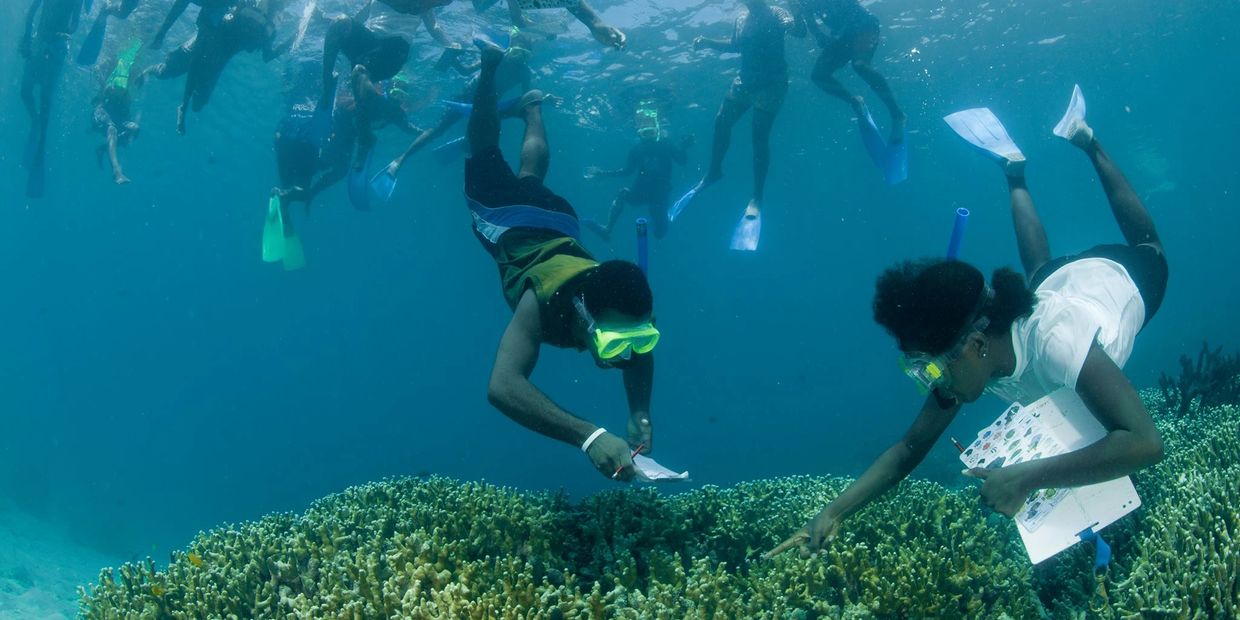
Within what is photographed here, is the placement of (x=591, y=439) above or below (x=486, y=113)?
below

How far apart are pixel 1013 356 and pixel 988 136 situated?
4300 mm

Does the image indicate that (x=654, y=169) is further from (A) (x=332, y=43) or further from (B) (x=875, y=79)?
(A) (x=332, y=43)

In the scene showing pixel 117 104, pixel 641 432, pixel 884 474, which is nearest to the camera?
pixel 884 474

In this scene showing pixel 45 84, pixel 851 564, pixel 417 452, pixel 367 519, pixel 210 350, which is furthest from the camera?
pixel 210 350

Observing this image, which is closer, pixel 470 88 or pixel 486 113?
pixel 486 113

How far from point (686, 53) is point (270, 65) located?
14665 mm

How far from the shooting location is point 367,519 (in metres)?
4.80

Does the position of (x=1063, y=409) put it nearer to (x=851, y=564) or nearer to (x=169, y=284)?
(x=851, y=564)

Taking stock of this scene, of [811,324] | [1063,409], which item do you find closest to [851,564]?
[1063,409]

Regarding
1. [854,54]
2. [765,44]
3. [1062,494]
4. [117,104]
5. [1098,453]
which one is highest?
[117,104]

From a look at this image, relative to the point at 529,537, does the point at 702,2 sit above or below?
above

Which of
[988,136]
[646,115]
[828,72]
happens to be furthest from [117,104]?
[988,136]

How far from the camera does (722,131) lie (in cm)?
1540

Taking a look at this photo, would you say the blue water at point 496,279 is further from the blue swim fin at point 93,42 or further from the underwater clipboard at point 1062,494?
the underwater clipboard at point 1062,494
